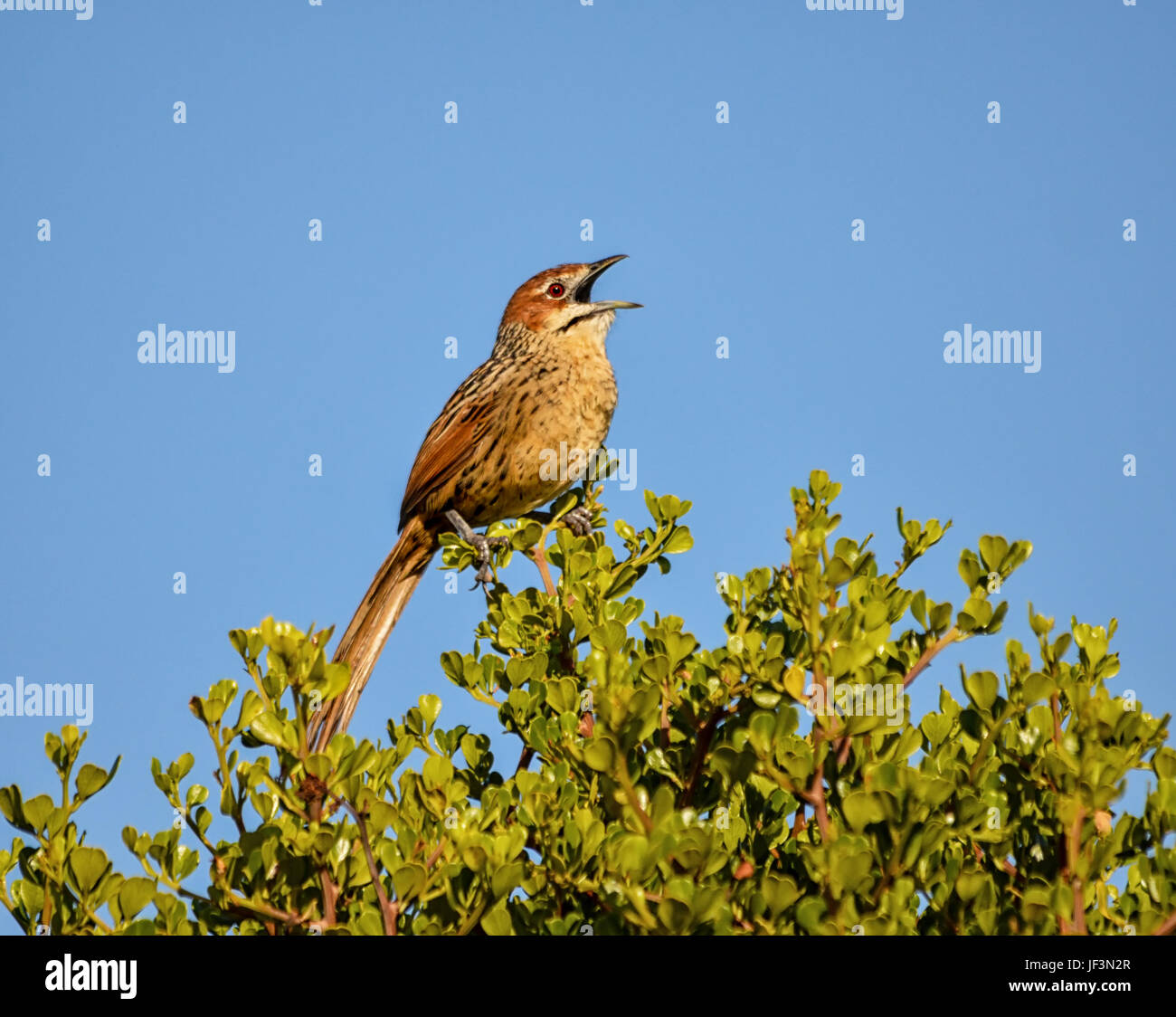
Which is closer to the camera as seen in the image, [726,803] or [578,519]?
[726,803]

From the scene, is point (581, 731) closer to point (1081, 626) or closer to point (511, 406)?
point (1081, 626)

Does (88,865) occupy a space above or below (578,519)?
below

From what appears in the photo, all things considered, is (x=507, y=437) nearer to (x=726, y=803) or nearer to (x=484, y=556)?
(x=484, y=556)

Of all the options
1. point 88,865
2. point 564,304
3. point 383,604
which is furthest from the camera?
point 564,304

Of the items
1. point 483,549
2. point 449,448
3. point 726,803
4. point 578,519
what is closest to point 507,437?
point 449,448

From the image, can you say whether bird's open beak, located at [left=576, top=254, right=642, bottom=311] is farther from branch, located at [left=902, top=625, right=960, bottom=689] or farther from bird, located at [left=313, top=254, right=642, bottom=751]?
branch, located at [left=902, top=625, right=960, bottom=689]

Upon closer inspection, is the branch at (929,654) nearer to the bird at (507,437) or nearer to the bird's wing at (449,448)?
the bird at (507,437)

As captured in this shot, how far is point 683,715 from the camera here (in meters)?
3.21

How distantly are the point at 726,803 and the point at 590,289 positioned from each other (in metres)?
4.17

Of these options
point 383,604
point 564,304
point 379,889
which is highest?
point 564,304

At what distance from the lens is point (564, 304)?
6672 millimetres

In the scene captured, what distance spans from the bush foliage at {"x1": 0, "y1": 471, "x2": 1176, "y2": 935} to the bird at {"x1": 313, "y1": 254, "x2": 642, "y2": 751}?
2.56m
